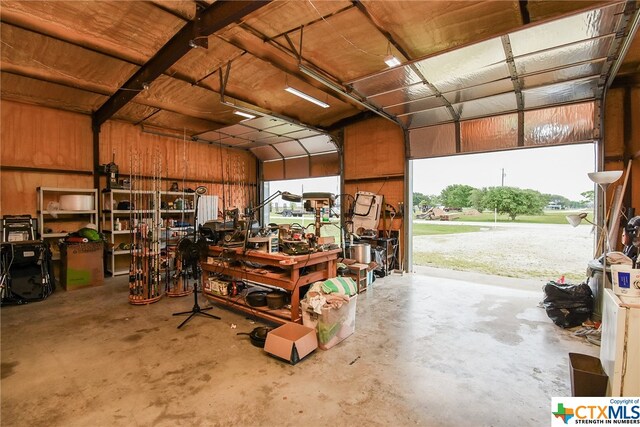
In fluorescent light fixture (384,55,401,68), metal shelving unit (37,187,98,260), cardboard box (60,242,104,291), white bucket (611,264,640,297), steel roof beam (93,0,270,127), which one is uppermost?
steel roof beam (93,0,270,127)

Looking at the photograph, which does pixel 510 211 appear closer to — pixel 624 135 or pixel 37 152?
pixel 624 135

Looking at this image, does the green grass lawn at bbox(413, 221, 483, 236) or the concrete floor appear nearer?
the concrete floor

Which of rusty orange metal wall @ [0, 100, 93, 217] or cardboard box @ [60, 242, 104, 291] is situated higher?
rusty orange metal wall @ [0, 100, 93, 217]

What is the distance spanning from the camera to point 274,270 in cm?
343

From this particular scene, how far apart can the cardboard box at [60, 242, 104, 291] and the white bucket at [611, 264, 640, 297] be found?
671 centimetres

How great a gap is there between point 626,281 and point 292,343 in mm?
2349

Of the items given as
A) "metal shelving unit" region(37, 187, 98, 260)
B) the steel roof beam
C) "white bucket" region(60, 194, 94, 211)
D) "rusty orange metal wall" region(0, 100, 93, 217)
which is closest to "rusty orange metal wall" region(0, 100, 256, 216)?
"rusty orange metal wall" region(0, 100, 93, 217)

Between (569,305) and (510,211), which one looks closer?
(569,305)

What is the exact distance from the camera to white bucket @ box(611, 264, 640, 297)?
1663 mm

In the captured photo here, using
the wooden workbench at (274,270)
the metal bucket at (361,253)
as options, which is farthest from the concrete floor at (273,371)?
the metal bucket at (361,253)

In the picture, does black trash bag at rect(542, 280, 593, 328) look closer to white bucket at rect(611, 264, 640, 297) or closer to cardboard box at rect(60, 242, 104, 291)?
white bucket at rect(611, 264, 640, 297)

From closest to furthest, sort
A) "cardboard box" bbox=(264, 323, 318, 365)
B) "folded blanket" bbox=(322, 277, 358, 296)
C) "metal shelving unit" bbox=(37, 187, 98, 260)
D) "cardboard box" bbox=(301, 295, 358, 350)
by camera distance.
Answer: "cardboard box" bbox=(264, 323, 318, 365) → "cardboard box" bbox=(301, 295, 358, 350) → "folded blanket" bbox=(322, 277, 358, 296) → "metal shelving unit" bbox=(37, 187, 98, 260)

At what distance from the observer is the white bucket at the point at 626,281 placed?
5.46 ft

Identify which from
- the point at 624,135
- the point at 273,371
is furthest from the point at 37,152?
the point at 624,135
